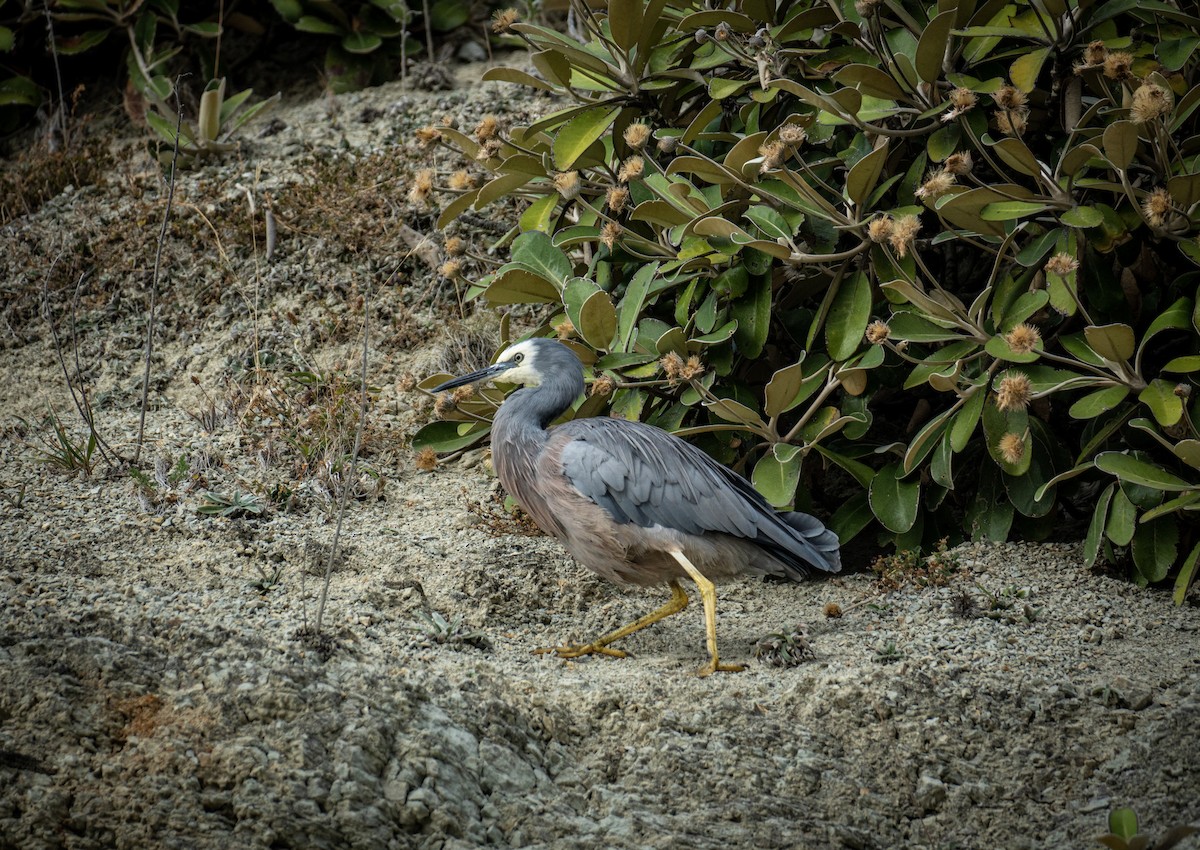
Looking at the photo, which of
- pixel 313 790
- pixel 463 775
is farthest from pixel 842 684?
pixel 313 790

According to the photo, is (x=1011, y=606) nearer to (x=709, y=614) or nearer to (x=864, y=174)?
(x=709, y=614)

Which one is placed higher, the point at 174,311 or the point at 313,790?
the point at 313,790

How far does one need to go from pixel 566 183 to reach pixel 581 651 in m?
2.11

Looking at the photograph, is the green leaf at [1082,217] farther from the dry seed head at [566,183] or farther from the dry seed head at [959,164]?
the dry seed head at [566,183]

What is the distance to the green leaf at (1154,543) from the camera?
13.9 feet

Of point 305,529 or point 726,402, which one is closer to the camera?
point 726,402

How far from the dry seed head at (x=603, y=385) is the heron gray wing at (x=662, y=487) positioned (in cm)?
15

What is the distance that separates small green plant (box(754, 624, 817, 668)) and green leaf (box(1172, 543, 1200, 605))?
4.87 feet

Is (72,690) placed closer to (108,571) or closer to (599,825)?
(108,571)

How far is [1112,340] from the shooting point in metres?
3.85

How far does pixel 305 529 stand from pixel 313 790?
82.7 inches

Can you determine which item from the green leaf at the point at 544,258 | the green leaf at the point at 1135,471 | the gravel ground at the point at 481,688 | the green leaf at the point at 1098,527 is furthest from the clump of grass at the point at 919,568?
the green leaf at the point at 544,258

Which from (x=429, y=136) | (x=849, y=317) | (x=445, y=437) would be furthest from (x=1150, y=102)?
(x=445, y=437)

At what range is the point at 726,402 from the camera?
14.5 feet
